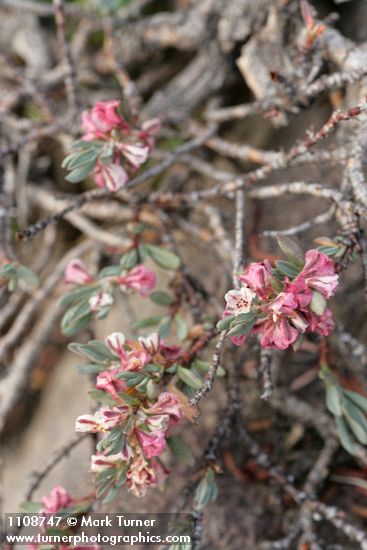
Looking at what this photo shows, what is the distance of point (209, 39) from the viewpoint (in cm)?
169

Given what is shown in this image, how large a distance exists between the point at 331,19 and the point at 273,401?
92cm

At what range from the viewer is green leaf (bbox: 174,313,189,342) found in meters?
1.22

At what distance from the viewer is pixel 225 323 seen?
901 mm

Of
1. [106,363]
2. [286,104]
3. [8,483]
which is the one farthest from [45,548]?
[286,104]

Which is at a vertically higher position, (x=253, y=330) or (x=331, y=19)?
(x=331, y=19)

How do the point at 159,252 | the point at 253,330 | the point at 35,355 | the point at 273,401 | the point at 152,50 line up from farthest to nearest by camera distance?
the point at 152,50 → the point at 35,355 → the point at 273,401 → the point at 159,252 → the point at 253,330

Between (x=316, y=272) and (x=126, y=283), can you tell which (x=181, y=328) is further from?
(x=316, y=272)

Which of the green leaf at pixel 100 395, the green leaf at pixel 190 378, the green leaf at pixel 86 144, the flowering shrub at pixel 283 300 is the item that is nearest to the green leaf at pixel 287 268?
the flowering shrub at pixel 283 300

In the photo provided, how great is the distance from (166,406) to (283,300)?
0.27 meters

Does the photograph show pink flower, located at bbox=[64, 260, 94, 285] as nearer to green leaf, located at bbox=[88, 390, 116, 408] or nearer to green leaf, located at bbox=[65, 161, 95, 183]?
green leaf, located at bbox=[65, 161, 95, 183]

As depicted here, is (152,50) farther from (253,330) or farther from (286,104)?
(253,330)

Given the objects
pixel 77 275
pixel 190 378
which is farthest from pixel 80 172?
pixel 190 378

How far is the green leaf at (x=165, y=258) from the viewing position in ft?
4.35

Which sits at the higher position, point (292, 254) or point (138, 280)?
point (292, 254)
